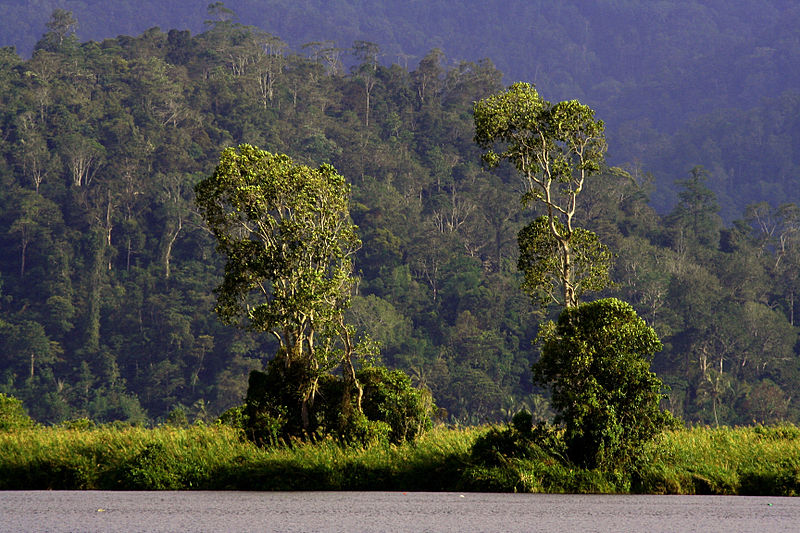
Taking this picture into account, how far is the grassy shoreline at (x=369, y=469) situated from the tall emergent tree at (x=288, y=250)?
2247 mm

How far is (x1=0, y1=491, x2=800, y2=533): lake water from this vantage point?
27.2 ft

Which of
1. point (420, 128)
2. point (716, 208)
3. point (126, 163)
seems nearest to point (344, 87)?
point (420, 128)

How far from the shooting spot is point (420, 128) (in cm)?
10625

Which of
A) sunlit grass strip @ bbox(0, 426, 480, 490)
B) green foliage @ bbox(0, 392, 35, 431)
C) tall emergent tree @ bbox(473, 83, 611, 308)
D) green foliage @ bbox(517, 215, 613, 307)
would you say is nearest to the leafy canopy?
sunlit grass strip @ bbox(0, 426, 480, 490)

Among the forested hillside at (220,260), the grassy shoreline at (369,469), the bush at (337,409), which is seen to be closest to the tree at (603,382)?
the grassy shoreline at (369,469)

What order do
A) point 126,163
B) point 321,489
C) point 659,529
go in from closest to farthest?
point 659,529
point 321,489
point 126,163

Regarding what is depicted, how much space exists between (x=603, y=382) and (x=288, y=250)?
5446 millimetres

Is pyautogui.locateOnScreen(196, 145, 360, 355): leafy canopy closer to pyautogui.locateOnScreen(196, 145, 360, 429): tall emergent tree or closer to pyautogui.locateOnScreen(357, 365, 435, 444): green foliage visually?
pyautogui.locateOnScreen(196, 145, 360, 429): tall emergent tree

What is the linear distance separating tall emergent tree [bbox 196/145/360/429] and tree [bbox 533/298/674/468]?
347cm

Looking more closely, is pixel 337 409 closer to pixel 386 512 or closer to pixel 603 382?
pixel 603 382

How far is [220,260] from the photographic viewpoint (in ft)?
264

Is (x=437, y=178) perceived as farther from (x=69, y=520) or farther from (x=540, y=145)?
(x=69, y=520)

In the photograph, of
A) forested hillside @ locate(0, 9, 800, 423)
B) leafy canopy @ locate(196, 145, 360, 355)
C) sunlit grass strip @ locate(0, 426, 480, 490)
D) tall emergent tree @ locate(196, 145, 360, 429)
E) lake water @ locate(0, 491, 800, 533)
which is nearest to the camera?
lake water @ locate(0, 491, 800, 533)

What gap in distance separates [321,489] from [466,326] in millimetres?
65386
